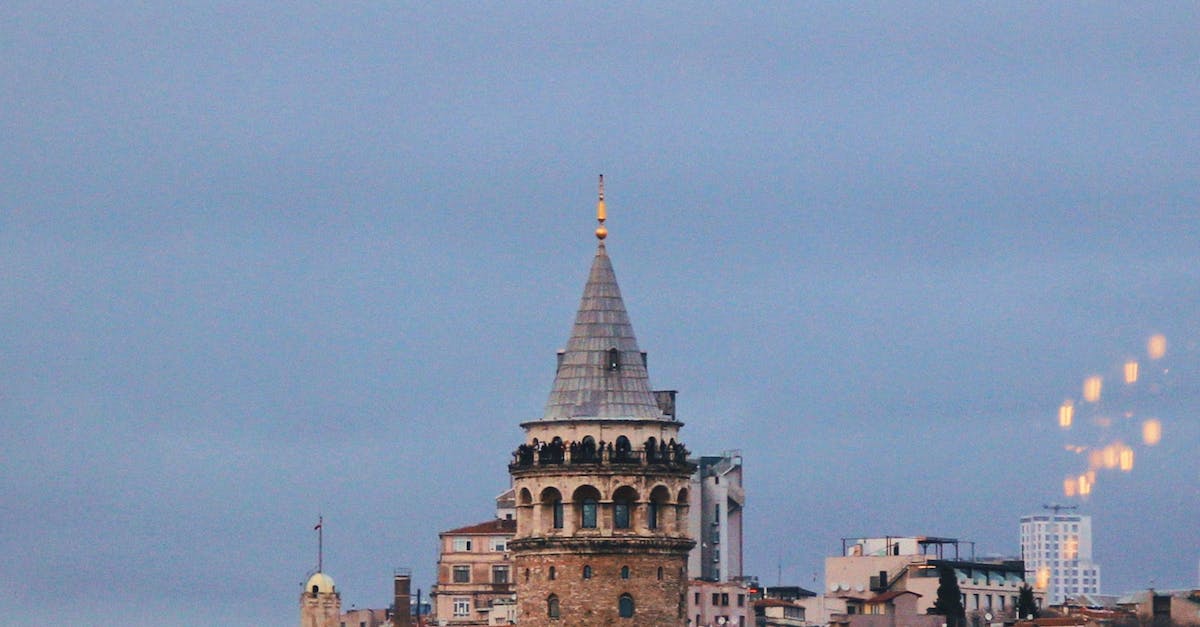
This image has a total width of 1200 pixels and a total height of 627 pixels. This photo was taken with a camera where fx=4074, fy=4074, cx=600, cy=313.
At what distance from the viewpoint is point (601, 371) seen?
150750mm

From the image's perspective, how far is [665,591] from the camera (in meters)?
150

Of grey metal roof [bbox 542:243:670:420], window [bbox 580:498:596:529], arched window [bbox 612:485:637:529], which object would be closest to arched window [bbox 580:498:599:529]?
window [bbox 580:498:596:529]

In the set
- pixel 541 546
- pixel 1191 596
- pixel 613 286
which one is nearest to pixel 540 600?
pixel 541 546

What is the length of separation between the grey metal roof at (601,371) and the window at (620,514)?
128 inches

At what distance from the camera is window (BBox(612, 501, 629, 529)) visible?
15000 cm

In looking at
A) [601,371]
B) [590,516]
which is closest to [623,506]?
[590,516]

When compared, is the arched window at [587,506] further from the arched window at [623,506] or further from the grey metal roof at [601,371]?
the grey metal roof at [601,371]

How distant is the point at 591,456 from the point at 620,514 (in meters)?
2.43

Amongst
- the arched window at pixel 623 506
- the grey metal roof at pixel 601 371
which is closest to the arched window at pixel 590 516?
the arched window at pixel 623 506

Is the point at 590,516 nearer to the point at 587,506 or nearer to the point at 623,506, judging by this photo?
the point at 587,506

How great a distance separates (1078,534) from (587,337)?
46.3 m

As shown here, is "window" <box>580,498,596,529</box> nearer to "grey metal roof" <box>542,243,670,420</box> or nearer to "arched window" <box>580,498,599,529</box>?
"arched window" <box>580,498,599,529</box>

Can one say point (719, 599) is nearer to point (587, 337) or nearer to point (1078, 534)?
point (1078, 534)

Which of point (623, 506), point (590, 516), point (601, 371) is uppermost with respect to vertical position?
point (601, 371)
